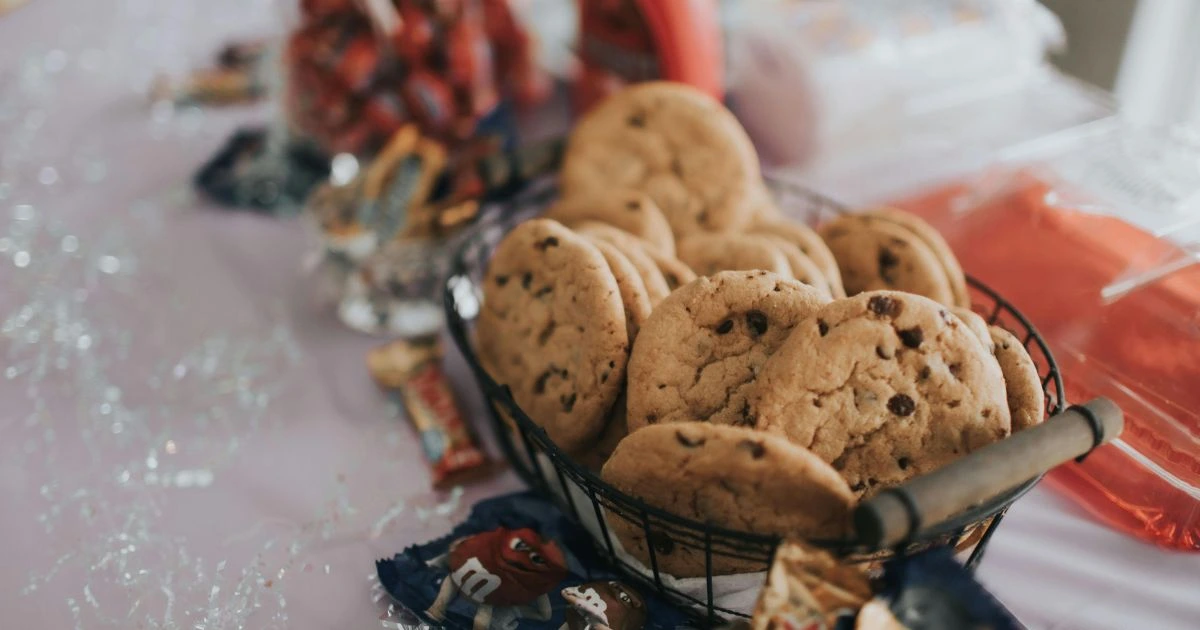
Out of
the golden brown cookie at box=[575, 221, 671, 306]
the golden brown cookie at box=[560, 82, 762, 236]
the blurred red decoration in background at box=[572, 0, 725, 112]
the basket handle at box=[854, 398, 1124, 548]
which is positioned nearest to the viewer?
the basket handle at box=[854, 398, 1124, 548]

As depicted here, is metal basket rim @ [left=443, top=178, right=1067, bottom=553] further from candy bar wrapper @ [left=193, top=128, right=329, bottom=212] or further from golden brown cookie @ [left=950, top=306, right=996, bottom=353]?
candy bar wrapper @ [left=193, top=128, right=329, bottom=212]

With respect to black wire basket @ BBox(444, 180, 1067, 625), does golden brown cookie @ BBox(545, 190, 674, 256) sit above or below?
above

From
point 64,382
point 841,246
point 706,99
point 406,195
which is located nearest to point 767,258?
point 841,246

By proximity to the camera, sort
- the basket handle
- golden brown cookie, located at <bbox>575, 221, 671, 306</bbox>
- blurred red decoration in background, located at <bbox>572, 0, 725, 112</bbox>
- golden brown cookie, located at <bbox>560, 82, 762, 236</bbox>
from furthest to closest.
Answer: blurred red decoration in background, located at <bbox>572, 0, 725, 112</bbox> → golden brown cookie, located at <bbox>560, 82, 762, 236</bbox> → golden brown cookie, located at <bbox>575, 221, 671, 306</bbox> → the basket handle

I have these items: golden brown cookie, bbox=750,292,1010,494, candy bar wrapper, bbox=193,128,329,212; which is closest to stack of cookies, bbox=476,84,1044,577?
golden brown cookie, bbox=750,292,1010,494

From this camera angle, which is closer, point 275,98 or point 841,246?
point 841,246

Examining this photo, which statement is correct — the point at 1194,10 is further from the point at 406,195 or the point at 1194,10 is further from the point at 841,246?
the point at 406,195

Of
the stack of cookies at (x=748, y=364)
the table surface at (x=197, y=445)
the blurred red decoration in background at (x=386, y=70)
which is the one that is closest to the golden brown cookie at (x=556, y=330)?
the stack of cookies at (x=748, y=364)
